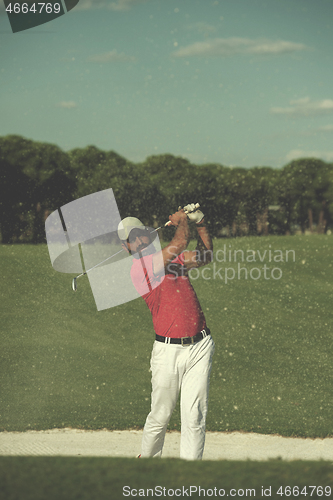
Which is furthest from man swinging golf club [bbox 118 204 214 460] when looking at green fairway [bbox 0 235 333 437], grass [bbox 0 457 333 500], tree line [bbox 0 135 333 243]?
tree line [bbox 0 135 333 243]

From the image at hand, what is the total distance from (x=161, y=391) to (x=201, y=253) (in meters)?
1.02

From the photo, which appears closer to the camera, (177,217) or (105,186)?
(177,217)

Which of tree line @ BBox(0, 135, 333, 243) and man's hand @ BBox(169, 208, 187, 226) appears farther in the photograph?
tree line @ BBox(0, 135, 333, 243)

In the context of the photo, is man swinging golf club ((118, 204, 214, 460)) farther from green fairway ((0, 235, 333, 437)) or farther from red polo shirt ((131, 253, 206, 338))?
green fairway ((0, 235, 333, 437))

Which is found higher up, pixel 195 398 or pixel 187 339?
pixel 187 339

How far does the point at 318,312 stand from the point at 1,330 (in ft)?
23.2

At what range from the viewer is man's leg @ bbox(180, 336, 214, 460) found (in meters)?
3.64

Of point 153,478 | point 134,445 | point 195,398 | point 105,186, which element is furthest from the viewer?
point 105,186

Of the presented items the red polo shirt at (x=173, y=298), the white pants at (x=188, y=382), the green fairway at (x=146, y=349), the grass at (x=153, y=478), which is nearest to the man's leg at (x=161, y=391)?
the white pants at (x=188, y=382)

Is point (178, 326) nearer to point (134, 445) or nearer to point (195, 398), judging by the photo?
point (195, 398)

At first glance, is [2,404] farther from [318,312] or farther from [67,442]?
[318,312]

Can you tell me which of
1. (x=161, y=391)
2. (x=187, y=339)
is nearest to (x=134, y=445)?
(x=161, y=391)

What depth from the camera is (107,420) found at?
5.88 meters

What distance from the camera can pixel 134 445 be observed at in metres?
5.11
